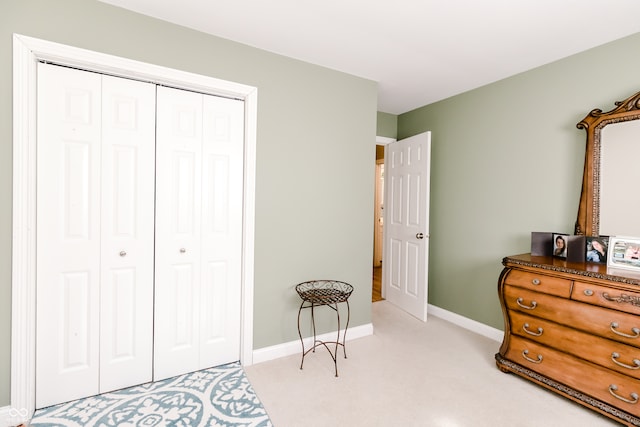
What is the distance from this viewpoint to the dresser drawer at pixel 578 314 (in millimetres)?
1687

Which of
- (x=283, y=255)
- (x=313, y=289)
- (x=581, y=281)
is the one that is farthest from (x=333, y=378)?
(x=581, y=281)

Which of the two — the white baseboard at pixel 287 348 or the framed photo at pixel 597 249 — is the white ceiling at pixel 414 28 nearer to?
the framed photo at pixel 597 249

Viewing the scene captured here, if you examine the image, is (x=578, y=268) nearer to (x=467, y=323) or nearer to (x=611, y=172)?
(x=611, y=172)

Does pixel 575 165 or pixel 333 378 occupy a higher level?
pixel 575 165

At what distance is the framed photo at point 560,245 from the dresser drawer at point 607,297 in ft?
1.59

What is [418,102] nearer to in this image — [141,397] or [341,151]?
[341,151]

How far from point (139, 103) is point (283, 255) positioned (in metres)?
1.52

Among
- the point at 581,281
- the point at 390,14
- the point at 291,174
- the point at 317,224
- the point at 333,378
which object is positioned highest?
the point at 390,14

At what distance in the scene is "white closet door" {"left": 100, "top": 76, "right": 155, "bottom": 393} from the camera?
1.94 meters

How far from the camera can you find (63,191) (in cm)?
183

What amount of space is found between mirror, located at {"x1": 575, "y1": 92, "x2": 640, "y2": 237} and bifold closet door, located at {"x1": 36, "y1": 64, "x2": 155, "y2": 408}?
3.22 meters

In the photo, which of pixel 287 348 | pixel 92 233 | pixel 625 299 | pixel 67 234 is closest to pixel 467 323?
pixel 625 299

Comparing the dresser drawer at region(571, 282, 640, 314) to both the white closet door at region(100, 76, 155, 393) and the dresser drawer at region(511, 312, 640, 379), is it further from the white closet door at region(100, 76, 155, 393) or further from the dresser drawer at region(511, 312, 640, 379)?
the white closet door at region(100, 76, 155, 393)

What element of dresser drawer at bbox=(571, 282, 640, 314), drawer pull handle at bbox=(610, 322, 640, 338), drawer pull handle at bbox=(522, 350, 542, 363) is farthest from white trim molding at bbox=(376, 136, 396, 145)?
drawer pull handle at bbox=(610, 322, 640, 338)
